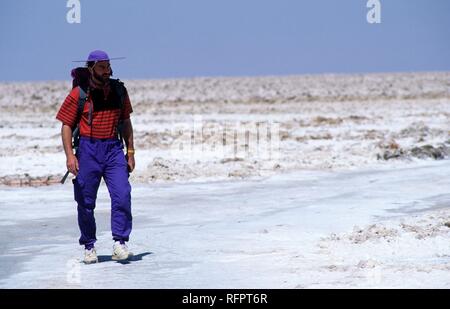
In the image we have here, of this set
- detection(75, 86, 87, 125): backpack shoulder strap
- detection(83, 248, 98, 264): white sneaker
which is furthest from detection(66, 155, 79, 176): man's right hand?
detection(83, 248, 98, 264): white sneaker

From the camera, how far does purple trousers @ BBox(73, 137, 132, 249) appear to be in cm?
790

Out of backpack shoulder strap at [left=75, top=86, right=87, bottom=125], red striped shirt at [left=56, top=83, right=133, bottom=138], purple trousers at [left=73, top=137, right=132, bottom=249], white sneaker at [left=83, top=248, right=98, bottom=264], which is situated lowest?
white sneaker at [left=83, top=248, right=98, bottom=264]

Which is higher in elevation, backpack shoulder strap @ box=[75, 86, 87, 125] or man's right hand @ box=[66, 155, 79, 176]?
backpack shoulder strap @ box=[75, 86, 87, 125]

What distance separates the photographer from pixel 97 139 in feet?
25.9

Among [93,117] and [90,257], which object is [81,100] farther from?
[90,257]

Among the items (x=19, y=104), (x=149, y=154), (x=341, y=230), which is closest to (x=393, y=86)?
(x=19, y=104)

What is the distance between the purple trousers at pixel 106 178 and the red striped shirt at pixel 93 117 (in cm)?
6

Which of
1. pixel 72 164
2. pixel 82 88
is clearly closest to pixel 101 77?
pixel 82 88

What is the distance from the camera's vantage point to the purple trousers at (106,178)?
7902 millimetres

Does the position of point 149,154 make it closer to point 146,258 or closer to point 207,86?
point 146,258

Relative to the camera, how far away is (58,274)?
24.7ft

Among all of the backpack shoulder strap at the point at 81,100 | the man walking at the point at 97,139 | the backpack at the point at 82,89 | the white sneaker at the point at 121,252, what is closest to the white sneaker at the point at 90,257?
the man walking at the point at 97,139

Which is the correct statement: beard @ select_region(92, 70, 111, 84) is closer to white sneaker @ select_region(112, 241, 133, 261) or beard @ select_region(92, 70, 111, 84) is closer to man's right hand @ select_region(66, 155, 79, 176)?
man's right hand @ select_region(66, 155, 79, 176)
